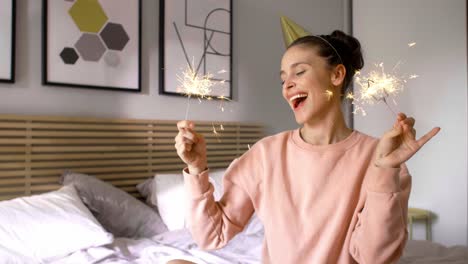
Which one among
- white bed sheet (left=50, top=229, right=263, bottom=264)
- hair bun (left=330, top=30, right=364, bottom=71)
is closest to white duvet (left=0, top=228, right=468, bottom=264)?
white bed sheet (left=50, top=229, right=263, bottom=264)

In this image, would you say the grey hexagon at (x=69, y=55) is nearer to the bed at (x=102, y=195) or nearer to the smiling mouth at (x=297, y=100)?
the bed at (x=102, y=195)

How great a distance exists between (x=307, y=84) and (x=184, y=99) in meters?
1.99

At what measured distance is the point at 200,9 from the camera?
3.02 metres

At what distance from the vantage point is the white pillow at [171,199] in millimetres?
2303

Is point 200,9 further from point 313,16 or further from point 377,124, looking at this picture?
point 377,124

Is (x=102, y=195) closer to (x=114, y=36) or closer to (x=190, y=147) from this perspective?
(x=114, y=36)

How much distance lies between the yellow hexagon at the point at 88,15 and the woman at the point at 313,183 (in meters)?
1.77

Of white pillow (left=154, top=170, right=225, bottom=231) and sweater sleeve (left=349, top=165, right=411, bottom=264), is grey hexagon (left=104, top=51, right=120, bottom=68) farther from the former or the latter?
sweater sleeve (left=349, top=165, right=411, bottom=264)

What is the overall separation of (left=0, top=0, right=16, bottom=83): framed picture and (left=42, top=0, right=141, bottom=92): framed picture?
16cm

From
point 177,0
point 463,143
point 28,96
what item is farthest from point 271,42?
point 28,96

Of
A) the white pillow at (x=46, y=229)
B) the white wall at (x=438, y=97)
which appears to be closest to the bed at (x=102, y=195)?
the white pillow at (x=46, y=229)

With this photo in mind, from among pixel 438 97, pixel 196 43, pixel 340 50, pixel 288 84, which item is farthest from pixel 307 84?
pixel 438 97

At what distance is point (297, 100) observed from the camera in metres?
1.07

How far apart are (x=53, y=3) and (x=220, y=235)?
6.30 ft
